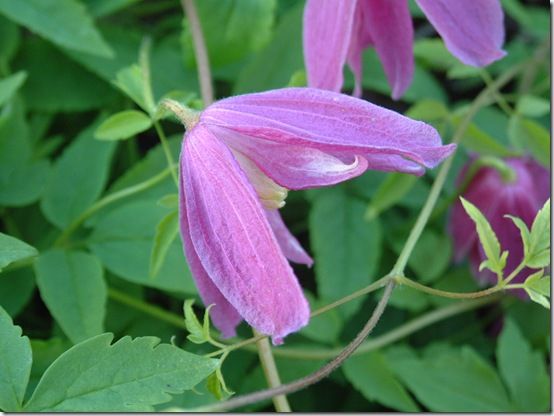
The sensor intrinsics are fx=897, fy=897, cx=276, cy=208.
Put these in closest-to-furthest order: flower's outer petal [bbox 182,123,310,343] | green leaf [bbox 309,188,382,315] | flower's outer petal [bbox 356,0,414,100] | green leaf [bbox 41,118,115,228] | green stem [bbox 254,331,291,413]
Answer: flower's outer petal [bbox 182,123,310,343] → green stem [bbox 254,331,291,413] → flower's outer petal [bbox 356,0,414,100] → green leaf [bbox 41,118,115,228] → green leaf [bbox 309,188,382,315]

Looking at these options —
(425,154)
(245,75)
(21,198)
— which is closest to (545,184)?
(245,75)

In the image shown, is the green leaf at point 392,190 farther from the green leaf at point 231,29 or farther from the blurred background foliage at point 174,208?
the green leaf at point 231,29

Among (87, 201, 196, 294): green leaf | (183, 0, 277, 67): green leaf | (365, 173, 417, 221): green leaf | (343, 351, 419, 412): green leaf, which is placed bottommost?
(343, 351, 419, 412): green leaf

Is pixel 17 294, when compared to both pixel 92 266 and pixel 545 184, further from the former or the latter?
pixel 545 184

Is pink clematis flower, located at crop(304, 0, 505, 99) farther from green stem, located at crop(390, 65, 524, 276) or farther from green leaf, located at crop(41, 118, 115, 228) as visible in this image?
green leaf, located at crop(41, 118, 115, 228)

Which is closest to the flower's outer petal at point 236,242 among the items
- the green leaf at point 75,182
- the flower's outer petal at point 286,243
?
the flower's outer petal at point 286,243

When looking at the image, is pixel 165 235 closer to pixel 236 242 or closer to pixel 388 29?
pixel 236 242

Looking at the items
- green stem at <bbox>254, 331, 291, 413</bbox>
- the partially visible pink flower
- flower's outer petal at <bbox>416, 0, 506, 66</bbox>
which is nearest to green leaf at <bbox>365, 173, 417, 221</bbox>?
the partially visible pink flower
